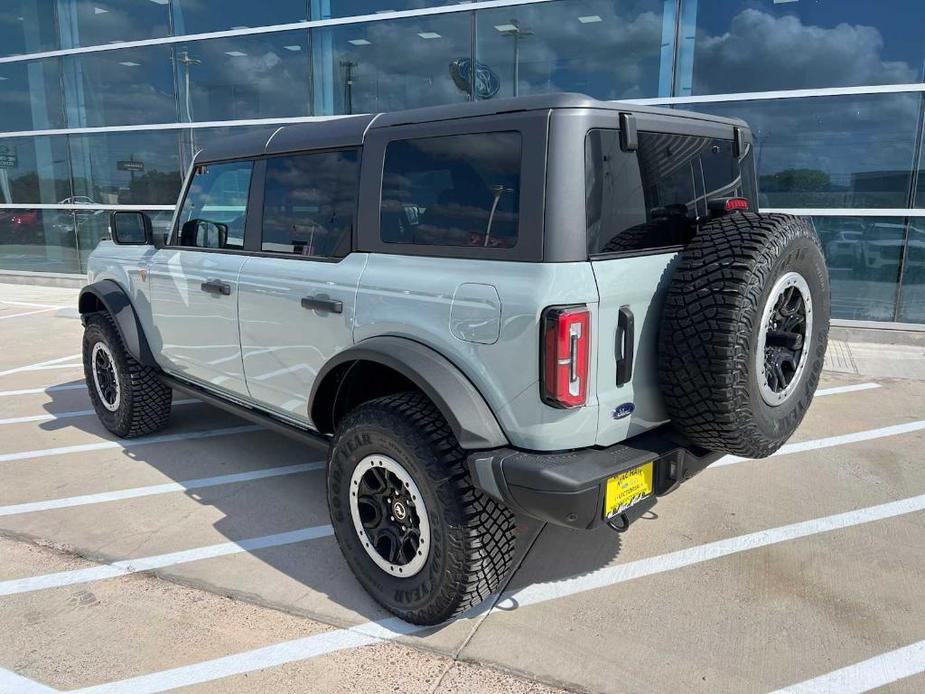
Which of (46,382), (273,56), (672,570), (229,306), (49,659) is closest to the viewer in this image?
(49,659)

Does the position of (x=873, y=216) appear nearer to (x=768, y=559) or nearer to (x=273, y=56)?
(x=768, y=559)

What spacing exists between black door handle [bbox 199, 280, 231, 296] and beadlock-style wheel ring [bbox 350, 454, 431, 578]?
140 cm

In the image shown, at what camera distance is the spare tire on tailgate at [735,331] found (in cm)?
242

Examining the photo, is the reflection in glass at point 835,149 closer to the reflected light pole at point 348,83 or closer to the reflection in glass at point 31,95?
the reflected light pole at point 348,83

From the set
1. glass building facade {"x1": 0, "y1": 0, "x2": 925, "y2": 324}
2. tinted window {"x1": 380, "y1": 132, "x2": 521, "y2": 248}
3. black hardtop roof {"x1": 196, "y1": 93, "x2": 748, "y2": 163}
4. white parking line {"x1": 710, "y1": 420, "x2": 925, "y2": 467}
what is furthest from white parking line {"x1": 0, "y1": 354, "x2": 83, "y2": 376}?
white parking line {"x1": 710, "y1": 420, "x2": 925, "y2": 467}

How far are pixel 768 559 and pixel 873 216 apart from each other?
6.38 meters

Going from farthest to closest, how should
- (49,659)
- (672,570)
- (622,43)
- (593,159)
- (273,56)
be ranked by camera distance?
(273,56), (622,43), (672,570), (49,659), (593,159)

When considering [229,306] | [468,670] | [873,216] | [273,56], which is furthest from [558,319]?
[273,56]

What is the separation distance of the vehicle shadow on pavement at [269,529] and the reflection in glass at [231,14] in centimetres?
841

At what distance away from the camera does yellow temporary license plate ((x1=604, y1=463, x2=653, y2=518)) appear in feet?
7.95

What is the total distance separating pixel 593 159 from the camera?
2451 mm

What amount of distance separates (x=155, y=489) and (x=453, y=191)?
2690mm

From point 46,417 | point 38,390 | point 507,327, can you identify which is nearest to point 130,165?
point 38,390

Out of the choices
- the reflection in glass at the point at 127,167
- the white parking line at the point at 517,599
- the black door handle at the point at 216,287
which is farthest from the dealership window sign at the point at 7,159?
the white parking line at the point at 517,599
